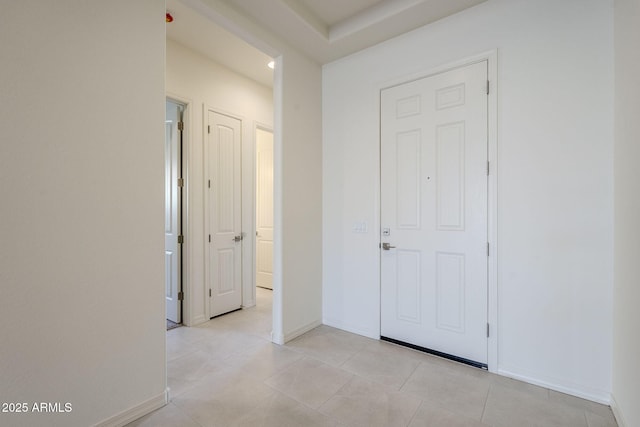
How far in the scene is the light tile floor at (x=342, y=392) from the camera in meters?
1.73

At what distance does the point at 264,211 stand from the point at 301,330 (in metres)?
2.36

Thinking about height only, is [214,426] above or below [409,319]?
below

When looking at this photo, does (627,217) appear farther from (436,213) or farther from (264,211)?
(264,211)

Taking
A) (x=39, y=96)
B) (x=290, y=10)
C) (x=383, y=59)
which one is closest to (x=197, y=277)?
(x=39, y=96)

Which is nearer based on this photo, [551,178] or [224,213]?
[551,178]

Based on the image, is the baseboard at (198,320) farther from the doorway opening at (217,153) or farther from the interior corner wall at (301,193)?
the interior corner wall at (301,193)

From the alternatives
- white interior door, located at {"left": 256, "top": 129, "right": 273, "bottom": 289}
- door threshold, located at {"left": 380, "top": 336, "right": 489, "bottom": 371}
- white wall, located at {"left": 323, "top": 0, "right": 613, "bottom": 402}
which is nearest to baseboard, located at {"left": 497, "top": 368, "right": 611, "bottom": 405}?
white wall, located at {"left": 323, "top": 0, "right": 613, "bottom": 402}

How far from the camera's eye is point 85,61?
1.54 metres

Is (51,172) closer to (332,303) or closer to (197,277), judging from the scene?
(197,277)

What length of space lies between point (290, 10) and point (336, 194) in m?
1.69

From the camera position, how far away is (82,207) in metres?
1.54

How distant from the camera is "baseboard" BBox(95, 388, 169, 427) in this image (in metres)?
1.63

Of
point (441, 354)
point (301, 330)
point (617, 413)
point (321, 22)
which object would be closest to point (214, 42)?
point (321, 22)

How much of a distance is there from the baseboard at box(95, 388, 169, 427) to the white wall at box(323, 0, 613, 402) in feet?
7.80
